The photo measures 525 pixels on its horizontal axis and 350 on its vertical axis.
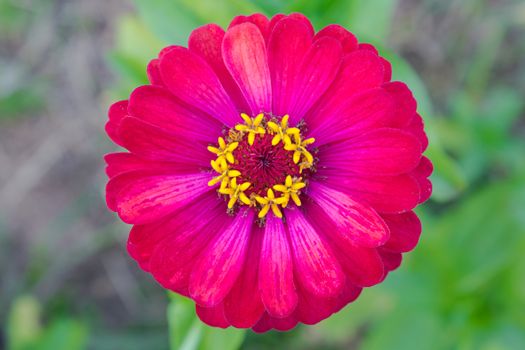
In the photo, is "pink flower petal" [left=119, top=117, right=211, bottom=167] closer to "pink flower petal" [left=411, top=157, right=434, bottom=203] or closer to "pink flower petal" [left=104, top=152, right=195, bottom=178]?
"pink flower petal" [left=104, top=152, right=195, bottom=178]

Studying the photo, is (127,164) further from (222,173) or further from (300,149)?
(300,149)

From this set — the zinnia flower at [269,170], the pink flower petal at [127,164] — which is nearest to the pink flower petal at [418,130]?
the zinnia flower at [269,170]

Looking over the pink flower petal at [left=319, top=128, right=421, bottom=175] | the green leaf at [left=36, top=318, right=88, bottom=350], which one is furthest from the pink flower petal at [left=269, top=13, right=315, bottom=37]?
the green leaf at [left=36, top=318, right=88, bottom=350]

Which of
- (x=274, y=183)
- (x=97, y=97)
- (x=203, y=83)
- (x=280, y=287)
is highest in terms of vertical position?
(x=203, y=83)

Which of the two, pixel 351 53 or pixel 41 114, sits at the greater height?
pixel 351 53

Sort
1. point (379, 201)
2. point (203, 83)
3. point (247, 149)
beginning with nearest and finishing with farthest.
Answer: point (379, 201)
point (203, 83)
point (247, 149)

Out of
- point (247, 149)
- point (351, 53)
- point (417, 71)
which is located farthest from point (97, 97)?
point (351, 53)

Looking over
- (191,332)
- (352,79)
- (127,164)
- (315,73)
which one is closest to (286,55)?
(315,73)

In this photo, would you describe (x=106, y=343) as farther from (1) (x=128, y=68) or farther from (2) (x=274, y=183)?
(2) (x=274, y=183)
